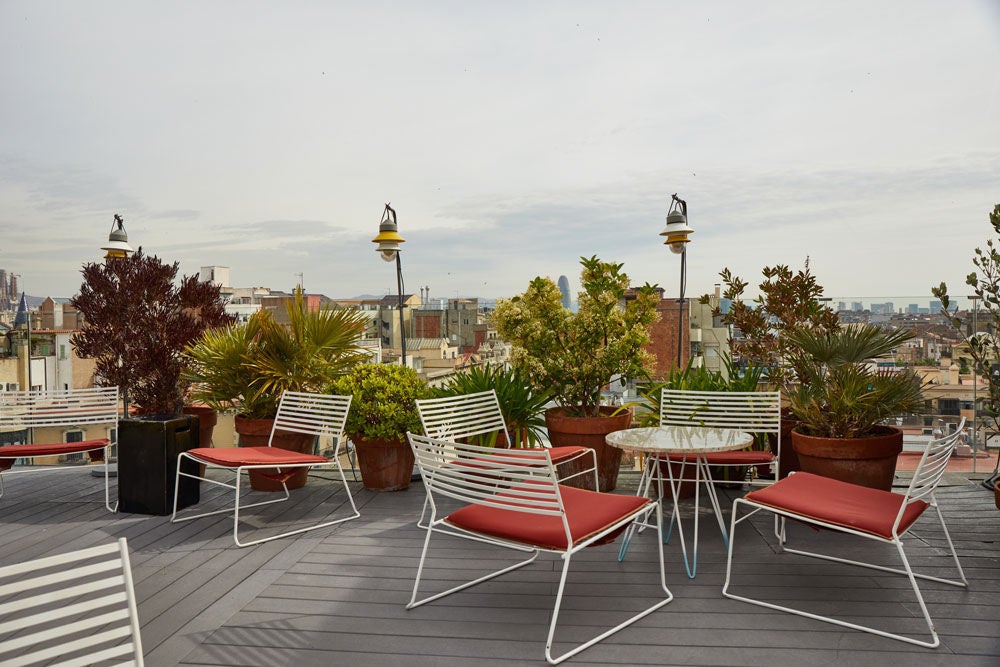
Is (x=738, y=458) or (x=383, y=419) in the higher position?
(x=383, y=419)

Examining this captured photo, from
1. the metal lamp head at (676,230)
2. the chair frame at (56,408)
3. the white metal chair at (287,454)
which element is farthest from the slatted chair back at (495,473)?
the metal lamp head at (676,230)

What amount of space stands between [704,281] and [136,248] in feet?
17.1

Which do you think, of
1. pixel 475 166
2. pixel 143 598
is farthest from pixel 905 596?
pixel 475 166

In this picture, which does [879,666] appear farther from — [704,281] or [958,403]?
[704,281]

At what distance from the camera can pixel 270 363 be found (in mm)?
5309

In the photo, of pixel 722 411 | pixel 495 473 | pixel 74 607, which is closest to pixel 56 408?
pixel 495 473

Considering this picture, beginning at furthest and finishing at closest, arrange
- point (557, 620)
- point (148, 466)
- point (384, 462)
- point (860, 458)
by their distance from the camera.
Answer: point (384, 462)
point (148, 466)
point (860, 458)
point (557, 620)

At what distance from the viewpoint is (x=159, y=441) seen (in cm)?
449

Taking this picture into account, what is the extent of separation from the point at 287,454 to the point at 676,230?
13.5 ft

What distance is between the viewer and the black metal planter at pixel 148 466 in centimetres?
447

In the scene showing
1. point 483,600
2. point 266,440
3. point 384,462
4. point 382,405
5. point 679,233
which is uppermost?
point 679,233

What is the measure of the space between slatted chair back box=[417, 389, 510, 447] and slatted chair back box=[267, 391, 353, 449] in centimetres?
59

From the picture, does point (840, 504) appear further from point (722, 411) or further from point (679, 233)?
point (679, 233)

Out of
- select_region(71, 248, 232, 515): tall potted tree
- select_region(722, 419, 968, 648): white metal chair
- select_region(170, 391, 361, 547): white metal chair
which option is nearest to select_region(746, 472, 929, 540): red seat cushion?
select_region(722, 419, 968, 648): white metal chair
